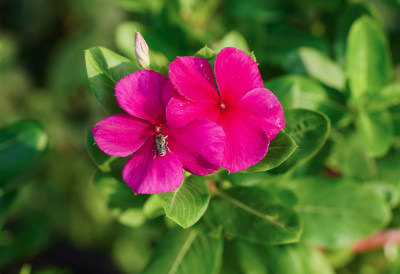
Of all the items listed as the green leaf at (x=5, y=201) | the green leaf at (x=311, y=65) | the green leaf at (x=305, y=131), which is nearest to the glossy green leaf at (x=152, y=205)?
the green leaf at (x=305, y=131)

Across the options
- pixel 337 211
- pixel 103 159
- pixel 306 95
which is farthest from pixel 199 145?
pixel 337 211

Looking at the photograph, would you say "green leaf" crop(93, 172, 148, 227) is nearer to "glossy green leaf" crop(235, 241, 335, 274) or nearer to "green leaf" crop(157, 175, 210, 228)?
"green leaf" crop(157, 175, 210, 228)

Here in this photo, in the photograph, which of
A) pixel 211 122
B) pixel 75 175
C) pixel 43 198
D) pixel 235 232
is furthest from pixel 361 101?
pixel 43 198

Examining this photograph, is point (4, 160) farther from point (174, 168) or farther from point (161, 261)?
point (174, 168)

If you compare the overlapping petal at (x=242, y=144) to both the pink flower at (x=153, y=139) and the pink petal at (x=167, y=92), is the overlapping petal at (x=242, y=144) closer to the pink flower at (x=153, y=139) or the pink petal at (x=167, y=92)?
the pink flower at (x=153, y=139)

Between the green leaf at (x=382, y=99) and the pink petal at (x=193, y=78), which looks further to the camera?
the green leaf at (x=382, y=99)

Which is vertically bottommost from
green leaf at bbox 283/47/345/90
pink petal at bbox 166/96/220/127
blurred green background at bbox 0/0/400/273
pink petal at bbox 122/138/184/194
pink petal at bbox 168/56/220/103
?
blurred green background at bbox 0/0/400/273

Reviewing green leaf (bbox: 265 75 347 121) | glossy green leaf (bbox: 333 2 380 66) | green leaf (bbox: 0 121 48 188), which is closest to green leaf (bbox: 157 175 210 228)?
green leaf (bbox: 265 75 347 121)
